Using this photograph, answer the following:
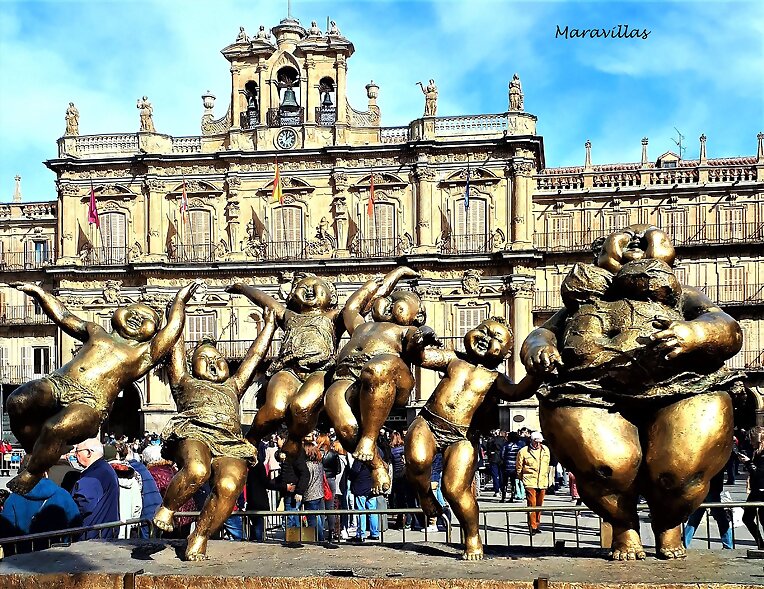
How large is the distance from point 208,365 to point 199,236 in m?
36.1

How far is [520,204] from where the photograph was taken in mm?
40312

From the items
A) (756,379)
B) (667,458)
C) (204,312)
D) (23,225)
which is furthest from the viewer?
(23,225)

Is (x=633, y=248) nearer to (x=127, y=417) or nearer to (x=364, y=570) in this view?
(x=364, y=570)

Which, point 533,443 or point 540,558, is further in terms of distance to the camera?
point 533,443

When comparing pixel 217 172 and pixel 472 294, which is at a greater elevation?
pixel 217 172

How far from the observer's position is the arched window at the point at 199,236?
41.8 metres

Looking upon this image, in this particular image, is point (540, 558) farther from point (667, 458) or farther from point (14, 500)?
point (14, 500)

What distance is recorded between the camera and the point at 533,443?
15234 millimetres

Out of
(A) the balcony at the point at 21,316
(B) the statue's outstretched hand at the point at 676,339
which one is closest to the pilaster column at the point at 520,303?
(A) the balcony at the point at 21,316

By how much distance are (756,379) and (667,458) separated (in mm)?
35531

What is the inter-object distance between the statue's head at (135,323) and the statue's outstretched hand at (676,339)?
3.25 metres

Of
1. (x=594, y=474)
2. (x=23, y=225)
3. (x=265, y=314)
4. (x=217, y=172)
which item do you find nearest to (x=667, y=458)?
(x=594, y=474)

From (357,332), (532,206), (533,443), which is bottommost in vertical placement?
(533,443)

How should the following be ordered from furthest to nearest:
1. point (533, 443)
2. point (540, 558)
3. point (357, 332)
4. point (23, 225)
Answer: point (23, 225) < point (533, 443) < point (357, 332) < point (540, 558)
